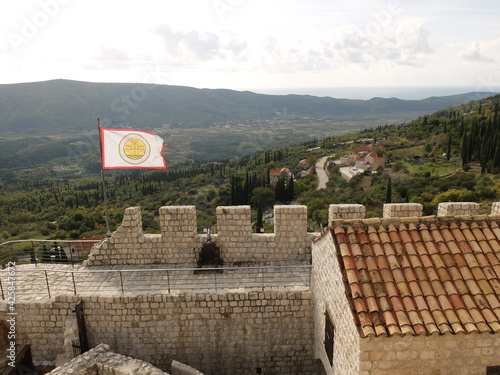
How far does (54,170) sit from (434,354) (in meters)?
125

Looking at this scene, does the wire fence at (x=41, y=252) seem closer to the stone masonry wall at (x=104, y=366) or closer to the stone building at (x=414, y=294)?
the stone masonry wall at (x=104, y=366)

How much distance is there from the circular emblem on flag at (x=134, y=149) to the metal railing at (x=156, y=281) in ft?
9.16

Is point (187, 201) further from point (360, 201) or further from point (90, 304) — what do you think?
point (90, 304)

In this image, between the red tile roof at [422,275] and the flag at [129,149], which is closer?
the red tile roof at [422,275]

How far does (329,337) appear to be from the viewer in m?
5.93

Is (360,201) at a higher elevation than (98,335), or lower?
lower

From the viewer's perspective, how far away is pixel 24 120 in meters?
187

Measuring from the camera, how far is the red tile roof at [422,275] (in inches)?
172

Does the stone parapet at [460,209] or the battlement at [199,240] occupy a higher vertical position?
the stone parapet at [460,209]

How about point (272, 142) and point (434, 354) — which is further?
point (272, 142)

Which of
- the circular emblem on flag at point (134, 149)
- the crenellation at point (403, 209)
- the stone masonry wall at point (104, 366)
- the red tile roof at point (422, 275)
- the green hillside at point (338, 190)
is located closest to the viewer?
the red tile roof at point (422, 275)

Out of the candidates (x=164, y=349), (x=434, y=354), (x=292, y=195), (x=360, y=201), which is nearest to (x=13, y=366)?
(x=164, y=349)

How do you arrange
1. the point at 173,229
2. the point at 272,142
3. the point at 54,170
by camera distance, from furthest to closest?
1. the point at 272,142
2. the point at 54,170
3. the point at 173,229

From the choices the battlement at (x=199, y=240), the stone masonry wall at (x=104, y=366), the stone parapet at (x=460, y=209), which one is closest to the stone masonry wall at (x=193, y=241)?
the battlement at (x=199, y=240)
